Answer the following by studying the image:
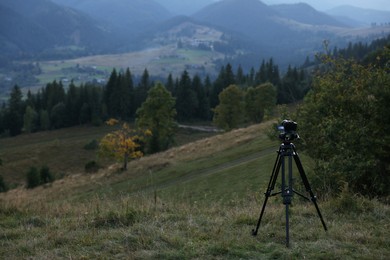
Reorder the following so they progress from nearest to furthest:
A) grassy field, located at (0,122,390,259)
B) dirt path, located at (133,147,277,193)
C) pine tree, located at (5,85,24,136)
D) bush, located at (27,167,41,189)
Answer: grassy field, located at (0,122,390,259) < dirt path, located at (133,147,277,193) < bush, located at (27,167,41,189) < pine tree, located at (5,85,24,136)

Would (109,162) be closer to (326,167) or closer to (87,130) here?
(87,130)

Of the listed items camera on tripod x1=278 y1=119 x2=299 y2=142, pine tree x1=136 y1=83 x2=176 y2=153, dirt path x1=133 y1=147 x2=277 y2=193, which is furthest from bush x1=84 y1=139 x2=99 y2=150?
camera on tripod x1=278 y1=119 x2=299 y2=142

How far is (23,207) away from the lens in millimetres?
10383

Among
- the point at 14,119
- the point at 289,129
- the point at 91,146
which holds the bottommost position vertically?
the point at 91,146

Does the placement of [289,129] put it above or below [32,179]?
above

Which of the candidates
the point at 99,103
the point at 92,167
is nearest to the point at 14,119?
the point at 99,103

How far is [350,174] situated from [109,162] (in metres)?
57.4

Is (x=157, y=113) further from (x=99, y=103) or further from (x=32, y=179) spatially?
(x=99, y=103)

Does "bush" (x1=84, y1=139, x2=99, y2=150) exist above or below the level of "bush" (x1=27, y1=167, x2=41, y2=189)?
below

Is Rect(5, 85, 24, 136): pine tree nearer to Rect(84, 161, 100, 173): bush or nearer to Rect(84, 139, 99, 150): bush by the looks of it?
Rect(84, 139, 99, 150): bush

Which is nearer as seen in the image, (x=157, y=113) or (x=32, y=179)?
(x=32, y=179)

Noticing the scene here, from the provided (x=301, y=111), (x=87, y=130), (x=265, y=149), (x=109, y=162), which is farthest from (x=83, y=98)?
(x=301, y=111)

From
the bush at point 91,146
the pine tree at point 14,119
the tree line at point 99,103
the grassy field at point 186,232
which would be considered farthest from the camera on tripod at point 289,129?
the pine tree at point 14,119

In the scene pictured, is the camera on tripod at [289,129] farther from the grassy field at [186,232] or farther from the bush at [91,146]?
the bush at [91,146]
